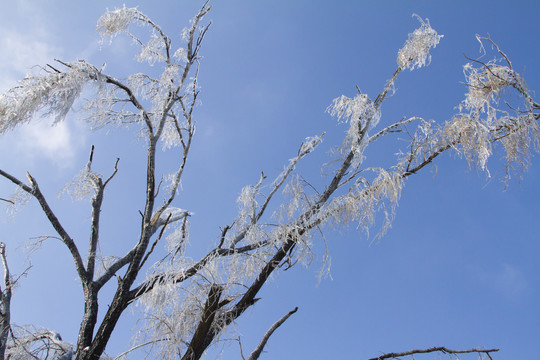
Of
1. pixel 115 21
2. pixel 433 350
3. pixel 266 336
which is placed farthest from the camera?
pixel 115 21

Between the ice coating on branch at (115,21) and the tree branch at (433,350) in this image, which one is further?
the ice coating on branch at (115,21)

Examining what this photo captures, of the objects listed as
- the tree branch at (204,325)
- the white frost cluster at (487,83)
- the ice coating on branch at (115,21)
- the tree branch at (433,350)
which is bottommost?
the tree branch at (433,350)

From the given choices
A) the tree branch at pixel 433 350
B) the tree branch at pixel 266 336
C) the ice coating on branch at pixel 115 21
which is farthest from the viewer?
the ice coating on branch at pixel 115 21

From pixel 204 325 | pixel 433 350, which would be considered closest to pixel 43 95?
pixel 204 325

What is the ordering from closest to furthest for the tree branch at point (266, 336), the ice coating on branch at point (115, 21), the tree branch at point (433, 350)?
the tree branch at point (433, 350) < the tree branch at point (266, 336) < the ice coating on branch at point (115, 21)

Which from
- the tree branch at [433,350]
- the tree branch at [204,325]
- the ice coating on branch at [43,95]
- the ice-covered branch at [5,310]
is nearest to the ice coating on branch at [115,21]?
the ice coating on branch at [43,95]

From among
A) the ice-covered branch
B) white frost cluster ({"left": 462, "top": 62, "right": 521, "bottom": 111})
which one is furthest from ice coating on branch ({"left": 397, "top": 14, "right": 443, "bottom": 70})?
the ice-covered branch

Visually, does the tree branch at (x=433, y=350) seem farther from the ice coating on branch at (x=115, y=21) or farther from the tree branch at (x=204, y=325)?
the ice coating on branch at (x=115, y=21)

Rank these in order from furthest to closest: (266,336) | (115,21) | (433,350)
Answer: (115,21) → (266,336) → (433,350)

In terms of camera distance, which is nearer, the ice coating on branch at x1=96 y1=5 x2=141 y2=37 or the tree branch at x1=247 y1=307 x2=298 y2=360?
the tree branch at x1=247 y1=307 x2=298 y2=360

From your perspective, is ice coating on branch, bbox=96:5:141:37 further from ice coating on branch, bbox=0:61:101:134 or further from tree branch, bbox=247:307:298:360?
tree branch, bbox=247:307:298:360

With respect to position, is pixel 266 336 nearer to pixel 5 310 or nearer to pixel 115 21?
pixel 5 310

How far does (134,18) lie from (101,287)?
288cm

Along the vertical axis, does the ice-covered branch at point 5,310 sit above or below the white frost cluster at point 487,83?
below
